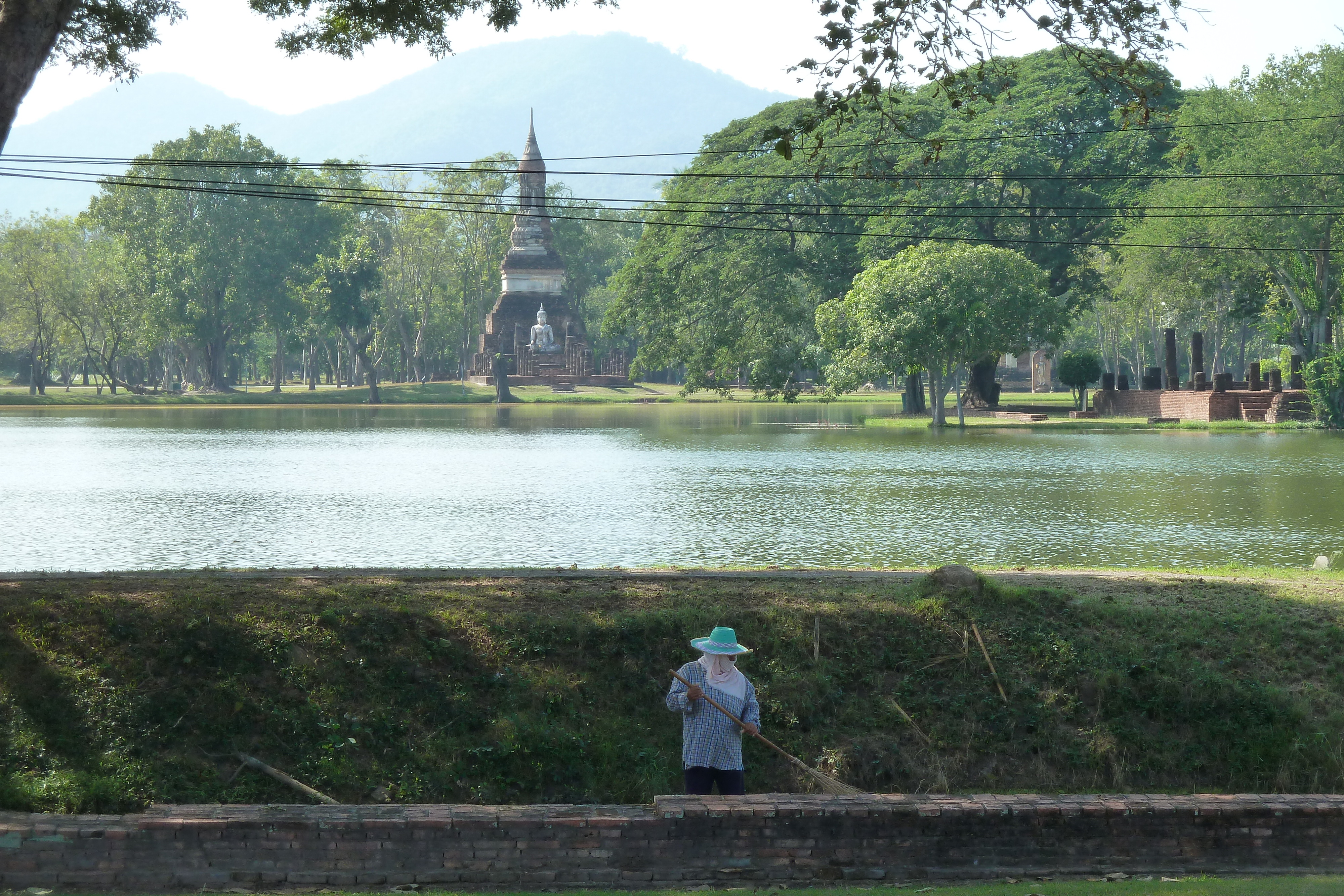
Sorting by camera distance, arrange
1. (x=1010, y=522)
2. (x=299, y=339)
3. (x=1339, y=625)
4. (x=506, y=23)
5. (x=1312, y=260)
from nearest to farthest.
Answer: (x=1339, y=625)
(x=506, y=23)
(x=1010, y=522)
(x=1312, y=260)
(x=299, y=339)

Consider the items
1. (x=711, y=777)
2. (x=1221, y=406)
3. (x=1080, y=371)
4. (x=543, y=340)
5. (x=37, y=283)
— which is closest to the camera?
(x=711, y=777)

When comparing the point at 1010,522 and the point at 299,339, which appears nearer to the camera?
the point at 1010,522

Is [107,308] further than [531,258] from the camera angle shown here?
No

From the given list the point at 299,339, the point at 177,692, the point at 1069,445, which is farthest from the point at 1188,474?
the point at 299,339

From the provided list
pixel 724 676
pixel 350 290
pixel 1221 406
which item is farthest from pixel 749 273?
pixel 724 676

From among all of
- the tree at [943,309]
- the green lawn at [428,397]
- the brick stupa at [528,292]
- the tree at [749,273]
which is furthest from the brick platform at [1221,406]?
the brick stupa at [528,292]

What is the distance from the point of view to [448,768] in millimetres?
9570

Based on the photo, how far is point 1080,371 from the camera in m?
56.5

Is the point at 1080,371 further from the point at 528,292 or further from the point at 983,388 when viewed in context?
the point at 528,292

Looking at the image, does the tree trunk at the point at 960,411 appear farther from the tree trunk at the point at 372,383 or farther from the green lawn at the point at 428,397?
the tree trunk at the point at 372,383

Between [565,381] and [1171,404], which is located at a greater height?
[565,381]

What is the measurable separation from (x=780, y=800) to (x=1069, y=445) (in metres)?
33.1

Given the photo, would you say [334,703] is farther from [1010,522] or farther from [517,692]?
[1010,522]

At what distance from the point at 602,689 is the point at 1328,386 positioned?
42.9 meters
